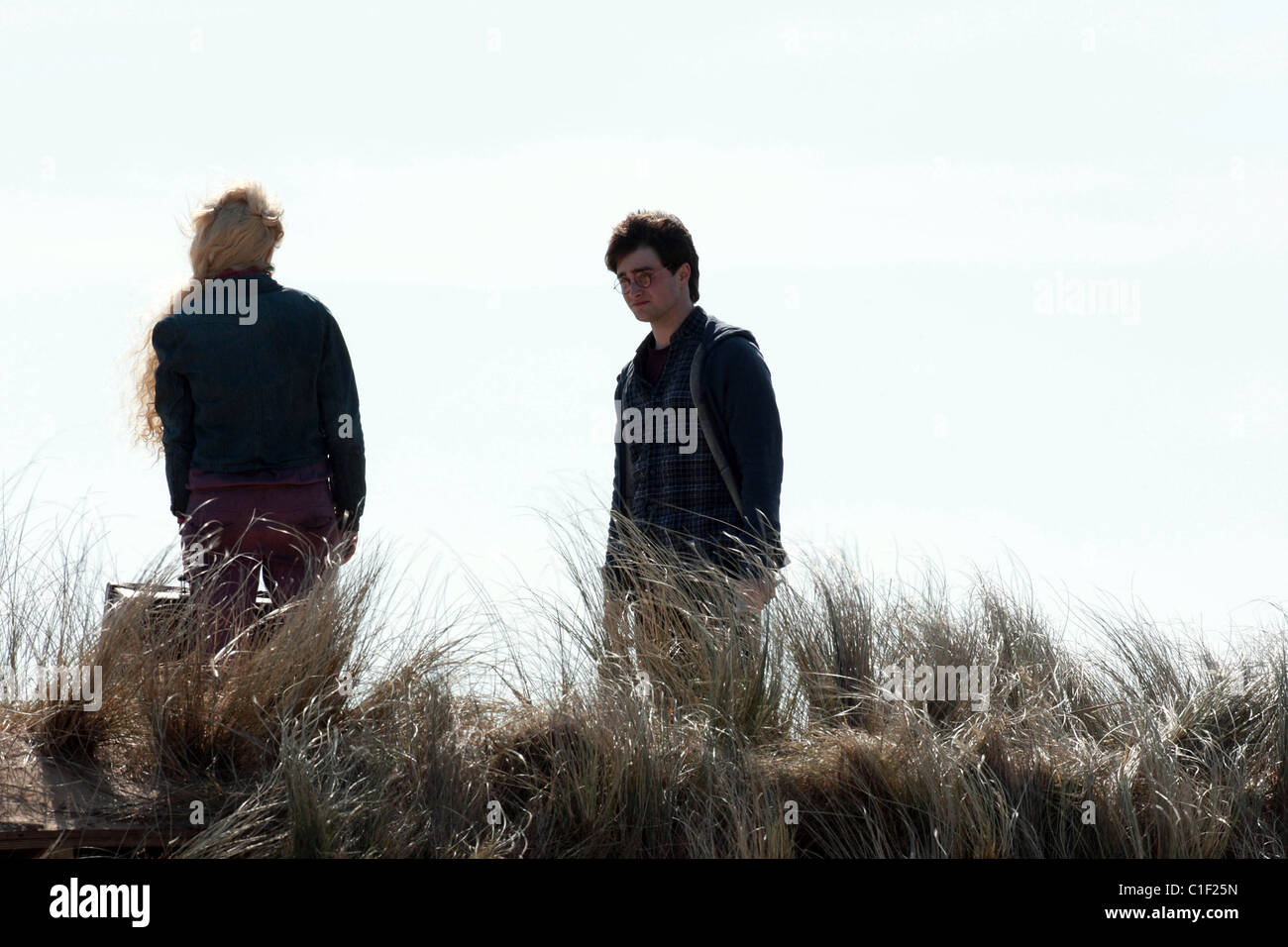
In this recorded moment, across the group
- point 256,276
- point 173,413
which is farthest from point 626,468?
point 173,413

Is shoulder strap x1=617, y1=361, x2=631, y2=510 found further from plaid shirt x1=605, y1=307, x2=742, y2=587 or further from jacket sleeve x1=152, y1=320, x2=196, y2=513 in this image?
jacket sleeve x1=152, y1=320, x2=196, y2=513

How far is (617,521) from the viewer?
17.3ft

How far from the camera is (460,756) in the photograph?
4.68m

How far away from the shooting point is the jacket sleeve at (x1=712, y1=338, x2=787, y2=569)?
16.0 ft

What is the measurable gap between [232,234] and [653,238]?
4.88ft

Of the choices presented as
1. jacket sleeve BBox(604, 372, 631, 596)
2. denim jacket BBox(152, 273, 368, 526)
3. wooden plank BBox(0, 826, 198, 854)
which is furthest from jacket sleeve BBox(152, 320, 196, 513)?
jacket sleeve BBox(604, 372, 631, 596)

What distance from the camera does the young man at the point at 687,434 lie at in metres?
4.92

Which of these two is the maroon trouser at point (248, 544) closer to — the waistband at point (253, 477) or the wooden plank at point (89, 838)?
the waistband at point (253, 477)

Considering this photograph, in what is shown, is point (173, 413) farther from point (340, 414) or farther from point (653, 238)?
point (653, 238)

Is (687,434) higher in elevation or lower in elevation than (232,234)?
lower
